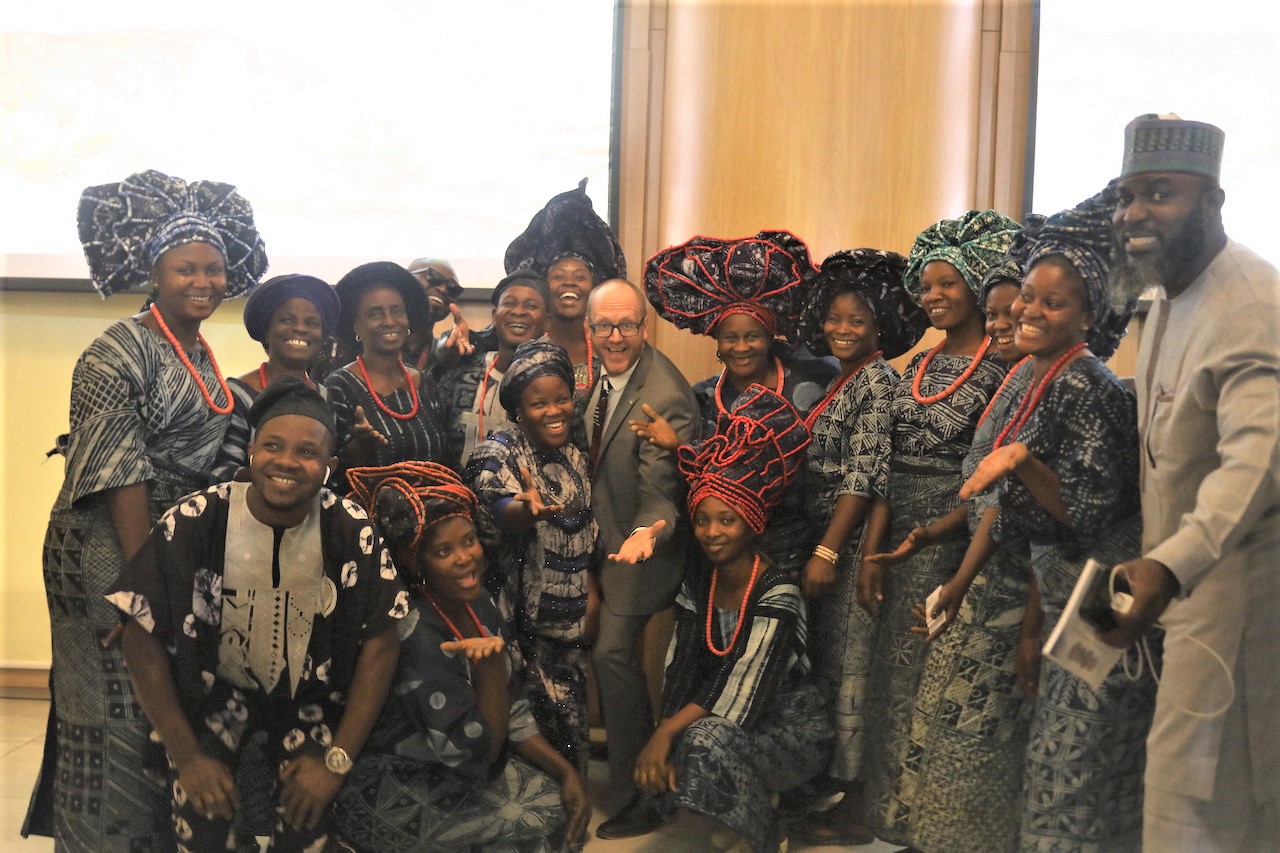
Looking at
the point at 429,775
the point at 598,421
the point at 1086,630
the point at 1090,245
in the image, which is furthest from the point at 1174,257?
the point at 429,775

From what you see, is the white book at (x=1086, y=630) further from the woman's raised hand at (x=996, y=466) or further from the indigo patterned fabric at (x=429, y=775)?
the indigo patterned fabric at (x=429, y=775)

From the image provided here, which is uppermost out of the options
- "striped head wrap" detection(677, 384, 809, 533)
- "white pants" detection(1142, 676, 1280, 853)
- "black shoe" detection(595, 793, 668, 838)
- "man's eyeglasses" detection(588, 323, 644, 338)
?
"man's eyeglasses" detection(588, 323, 644, 338)

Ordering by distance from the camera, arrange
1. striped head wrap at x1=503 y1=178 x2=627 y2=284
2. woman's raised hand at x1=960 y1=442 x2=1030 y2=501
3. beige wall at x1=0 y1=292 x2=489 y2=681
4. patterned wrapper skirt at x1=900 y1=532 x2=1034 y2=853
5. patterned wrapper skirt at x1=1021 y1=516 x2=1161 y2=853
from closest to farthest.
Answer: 1. woman's raised hand at x1=960 y1=442 x2=1030 y2=501
2. patterned wrapper skirt at x1=1021 y1=516 x2=1161 y2=853
3. patterned wrapper skirt at x1=900 y1=532 x2=1034 y2=853
4. striped head wrap at x1=503 y1=178 x2=627 y2=284
5. beige wall at x1=0 y1=292 x2=489 y2=681

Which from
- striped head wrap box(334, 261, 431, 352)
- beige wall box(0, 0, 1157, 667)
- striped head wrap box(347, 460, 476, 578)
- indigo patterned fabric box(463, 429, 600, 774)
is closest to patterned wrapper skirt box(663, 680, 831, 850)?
indigo patterned fabric box(463, 429, 600, 774)

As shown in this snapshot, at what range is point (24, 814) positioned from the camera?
13.5 feet

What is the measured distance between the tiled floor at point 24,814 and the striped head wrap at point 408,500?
4.30ft

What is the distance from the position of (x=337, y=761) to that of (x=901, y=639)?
5.68 ft

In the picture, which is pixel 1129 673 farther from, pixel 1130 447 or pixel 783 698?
pixel 783 698

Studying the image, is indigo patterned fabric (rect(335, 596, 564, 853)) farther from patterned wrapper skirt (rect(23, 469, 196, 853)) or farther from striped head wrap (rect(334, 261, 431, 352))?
striped head wrap (rect(334, 261, 431, 352))

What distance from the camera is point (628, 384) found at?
4.18 meters

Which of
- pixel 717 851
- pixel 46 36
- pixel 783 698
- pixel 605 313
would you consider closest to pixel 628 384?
pixel 605 313

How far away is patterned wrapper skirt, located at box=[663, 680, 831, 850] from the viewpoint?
359cm

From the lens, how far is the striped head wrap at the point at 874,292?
404cm

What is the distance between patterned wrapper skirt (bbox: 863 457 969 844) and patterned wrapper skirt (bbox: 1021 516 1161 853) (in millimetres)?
554
